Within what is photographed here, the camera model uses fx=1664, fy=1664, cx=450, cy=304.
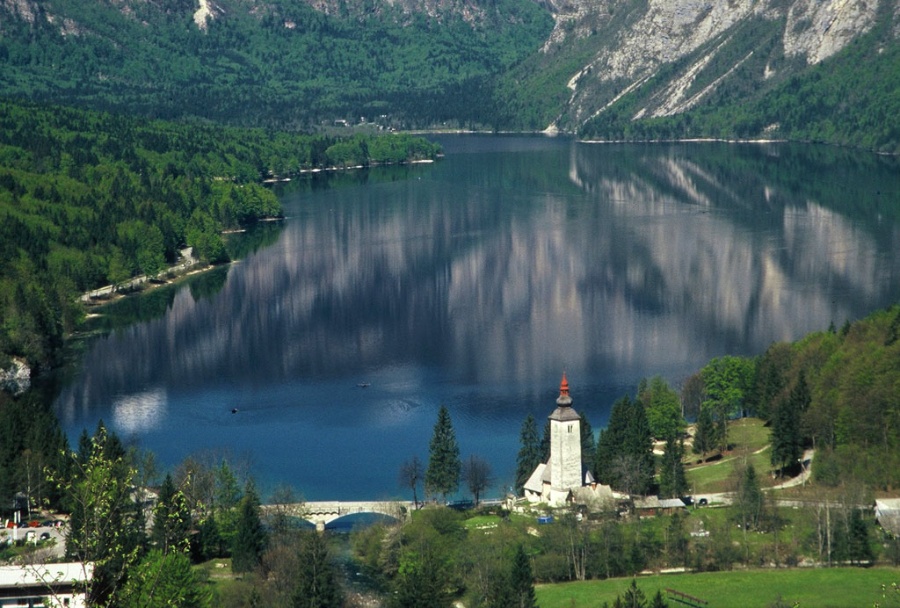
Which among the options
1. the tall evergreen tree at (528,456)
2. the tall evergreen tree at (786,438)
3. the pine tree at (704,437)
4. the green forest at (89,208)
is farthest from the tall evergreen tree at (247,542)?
the green forest at (89,208)

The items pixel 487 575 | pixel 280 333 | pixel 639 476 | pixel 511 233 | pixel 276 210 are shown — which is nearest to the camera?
pixel 487 575

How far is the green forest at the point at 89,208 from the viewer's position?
10300cm

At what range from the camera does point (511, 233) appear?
144 meters

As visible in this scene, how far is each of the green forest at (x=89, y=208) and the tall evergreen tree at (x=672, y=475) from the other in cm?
4147

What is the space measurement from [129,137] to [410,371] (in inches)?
4191

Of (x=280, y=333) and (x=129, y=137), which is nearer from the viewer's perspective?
(x=280, y=333)

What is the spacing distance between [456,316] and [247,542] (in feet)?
172

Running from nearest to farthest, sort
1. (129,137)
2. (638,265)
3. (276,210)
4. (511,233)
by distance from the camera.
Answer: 1. (638,265)
2. (511,233)
3. (276,210)
4. (129,137)

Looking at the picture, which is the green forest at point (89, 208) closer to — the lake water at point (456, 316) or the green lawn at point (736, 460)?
the lake water at point (456, 316)

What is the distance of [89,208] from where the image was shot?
138 meters

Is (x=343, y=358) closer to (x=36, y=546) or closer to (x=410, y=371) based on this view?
(x=410, y=371)

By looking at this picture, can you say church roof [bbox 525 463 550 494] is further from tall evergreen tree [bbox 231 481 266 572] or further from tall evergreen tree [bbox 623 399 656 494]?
tall evergreen tree [bbox 231 481 266 572]

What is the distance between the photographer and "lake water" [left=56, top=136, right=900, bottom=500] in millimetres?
79062

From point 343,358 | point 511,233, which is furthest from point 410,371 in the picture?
point 511,233
